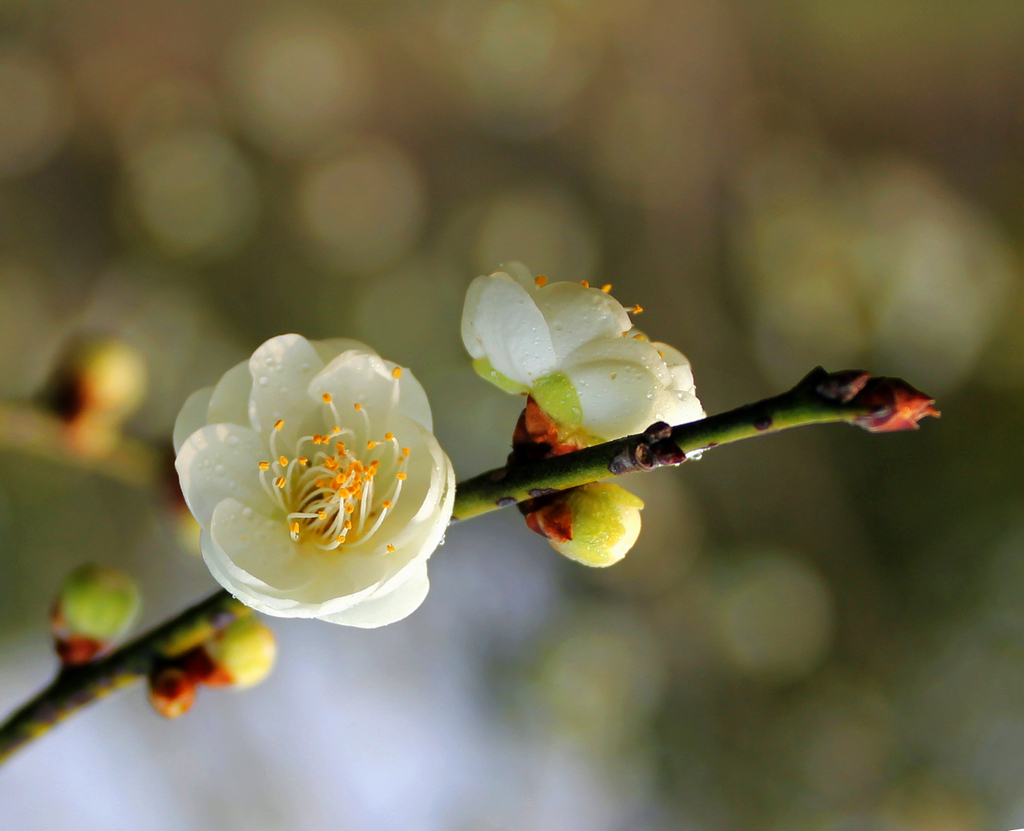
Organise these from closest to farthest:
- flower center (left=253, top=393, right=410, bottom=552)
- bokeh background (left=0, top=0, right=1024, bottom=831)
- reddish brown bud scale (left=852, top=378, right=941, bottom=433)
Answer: reddish brown bud scale (left=852, top=378, right=941, bottom=433) < flower center (left=253, top=393, right=410, bottom=552) < bokeh background (left=0, top=0, right=1024, bottom=831)

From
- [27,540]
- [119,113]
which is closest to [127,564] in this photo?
[27,540]

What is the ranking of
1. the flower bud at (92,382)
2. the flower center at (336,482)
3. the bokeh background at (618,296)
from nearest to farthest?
the flower center at (336,482), the flower bud at (92,382), the bokeh background at (618,296)

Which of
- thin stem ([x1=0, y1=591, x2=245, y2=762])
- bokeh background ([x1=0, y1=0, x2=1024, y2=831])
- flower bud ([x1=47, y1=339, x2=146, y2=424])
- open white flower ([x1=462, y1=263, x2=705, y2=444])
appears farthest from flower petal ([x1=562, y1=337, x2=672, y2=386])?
bokeh background ([x1=0, y1=0, x2=1024, y2=831])

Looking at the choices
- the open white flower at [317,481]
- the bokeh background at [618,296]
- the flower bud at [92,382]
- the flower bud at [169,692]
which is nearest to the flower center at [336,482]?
the open white flower at [317,481]

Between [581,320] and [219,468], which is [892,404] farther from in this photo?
[219,468]

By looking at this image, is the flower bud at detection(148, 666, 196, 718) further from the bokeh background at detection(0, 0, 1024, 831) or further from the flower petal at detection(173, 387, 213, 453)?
the bokeh background at detection(0, 0, 1024, 831)

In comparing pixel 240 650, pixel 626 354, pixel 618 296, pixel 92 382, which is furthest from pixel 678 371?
pixel 618 296

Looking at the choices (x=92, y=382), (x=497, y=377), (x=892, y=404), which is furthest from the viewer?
(x=92, y=382)

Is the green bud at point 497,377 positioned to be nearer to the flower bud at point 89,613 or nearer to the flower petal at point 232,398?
the flower petal at point 232,398
